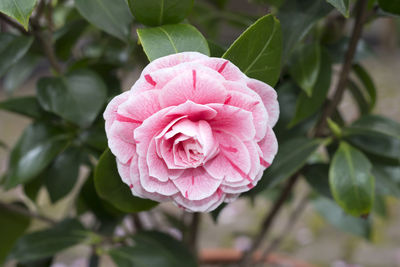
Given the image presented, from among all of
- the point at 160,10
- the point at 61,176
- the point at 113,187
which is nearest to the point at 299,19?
the point at 160,10

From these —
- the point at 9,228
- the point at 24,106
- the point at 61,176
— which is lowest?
the point at 9,228

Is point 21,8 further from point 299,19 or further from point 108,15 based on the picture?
point 299,19

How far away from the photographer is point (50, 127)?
66 cm

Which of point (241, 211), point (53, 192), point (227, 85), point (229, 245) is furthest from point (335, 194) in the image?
point (241, 211)

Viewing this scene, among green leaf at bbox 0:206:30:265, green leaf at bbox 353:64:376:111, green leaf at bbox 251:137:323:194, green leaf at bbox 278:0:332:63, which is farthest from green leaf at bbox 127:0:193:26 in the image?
green leaf at bbox 0:206:30:265

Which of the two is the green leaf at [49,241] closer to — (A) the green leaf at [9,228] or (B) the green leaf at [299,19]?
(A) the green leaf at [9,228]

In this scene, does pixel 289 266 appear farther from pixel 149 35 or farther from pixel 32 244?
pixel 149 35

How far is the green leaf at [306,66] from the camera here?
0.56 m

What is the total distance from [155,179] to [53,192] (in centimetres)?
34

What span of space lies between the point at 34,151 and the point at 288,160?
404mm

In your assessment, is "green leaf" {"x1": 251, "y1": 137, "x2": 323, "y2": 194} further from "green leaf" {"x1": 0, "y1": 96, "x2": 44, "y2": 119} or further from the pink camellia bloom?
"green leaf" {"x1": 0, "y1": 96, "x2": 44, "y2": 119}

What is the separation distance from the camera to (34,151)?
24.6 inches

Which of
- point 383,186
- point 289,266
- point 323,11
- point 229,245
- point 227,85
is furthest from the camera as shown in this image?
point 229,245

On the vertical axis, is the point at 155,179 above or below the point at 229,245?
above
